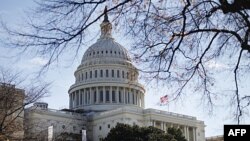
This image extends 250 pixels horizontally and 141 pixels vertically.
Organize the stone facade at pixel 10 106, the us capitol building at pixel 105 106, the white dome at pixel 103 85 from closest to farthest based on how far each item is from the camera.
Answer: the stone facade at pixel 10 106
the us capitol building at pixel 105 106
the white dome at pixel 103 85

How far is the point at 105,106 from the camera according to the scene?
136 m

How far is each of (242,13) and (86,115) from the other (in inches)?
4868

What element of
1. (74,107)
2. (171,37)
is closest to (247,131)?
(171,37)

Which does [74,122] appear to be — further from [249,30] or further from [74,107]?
[249,30]

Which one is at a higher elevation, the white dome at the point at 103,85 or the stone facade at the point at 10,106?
the white dome at the point at 103,85

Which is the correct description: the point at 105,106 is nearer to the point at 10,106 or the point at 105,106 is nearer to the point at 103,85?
the point at 103,85

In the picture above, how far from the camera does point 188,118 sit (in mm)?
136250

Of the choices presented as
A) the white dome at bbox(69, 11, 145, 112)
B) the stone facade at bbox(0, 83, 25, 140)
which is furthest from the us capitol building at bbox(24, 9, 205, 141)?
the stone facade at bbox(0, 83, 25, 140)

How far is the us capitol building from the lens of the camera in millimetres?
126812

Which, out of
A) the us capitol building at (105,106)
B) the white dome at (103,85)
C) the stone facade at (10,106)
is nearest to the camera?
the stone facade at (10,106)

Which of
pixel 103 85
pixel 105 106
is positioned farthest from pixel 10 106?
pixel 103 85

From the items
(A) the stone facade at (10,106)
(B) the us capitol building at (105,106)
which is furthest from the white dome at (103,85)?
(A) the stone facade at (10,106)

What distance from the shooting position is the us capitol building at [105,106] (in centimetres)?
12681

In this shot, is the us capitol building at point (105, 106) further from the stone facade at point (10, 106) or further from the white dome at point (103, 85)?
the stone facade at point (10, 106)
